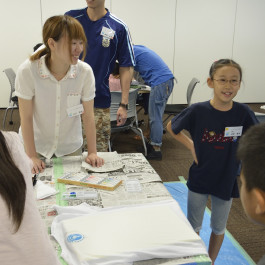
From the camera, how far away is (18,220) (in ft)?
2.05

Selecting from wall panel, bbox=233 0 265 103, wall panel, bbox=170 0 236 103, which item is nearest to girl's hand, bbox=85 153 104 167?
wall panel, bbox=170 0 236 103

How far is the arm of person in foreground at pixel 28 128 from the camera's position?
1.41 m

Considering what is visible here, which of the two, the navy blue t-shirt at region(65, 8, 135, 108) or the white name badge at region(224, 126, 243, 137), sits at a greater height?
the navy blue t-shirt at region(65, 8, 135, 108)

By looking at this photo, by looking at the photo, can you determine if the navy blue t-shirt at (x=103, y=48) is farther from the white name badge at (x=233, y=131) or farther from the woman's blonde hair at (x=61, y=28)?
the white name badge at (x=233, y=131)

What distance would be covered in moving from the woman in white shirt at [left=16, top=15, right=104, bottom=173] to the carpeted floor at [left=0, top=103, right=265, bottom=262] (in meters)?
1.09

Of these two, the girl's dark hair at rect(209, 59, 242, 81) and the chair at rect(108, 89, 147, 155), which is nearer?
the girl's dark hair at rect(209, 59, 242, 81)

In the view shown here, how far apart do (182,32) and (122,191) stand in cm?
484

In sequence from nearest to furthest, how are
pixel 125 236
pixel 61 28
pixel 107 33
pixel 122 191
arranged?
pixel 125 236 < pixel 122 191 < pixel 61 28 < pixel 107 33

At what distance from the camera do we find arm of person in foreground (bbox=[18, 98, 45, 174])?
141 centimetres

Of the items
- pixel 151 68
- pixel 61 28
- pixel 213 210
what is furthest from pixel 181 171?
pixel 61 28

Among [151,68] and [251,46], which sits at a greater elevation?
[251,46]

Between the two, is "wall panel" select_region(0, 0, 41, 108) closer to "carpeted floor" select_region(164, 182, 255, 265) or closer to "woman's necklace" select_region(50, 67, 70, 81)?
"woman's necklace" select_region(50, 67, 70, 81)

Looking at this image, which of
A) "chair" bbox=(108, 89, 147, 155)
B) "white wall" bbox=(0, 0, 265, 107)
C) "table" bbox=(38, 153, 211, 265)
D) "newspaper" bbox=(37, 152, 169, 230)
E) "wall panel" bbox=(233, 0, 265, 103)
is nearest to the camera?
"table" bbox=(38, 153, 211, 265)

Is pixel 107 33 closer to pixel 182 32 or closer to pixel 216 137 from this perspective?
pixel 216 137
